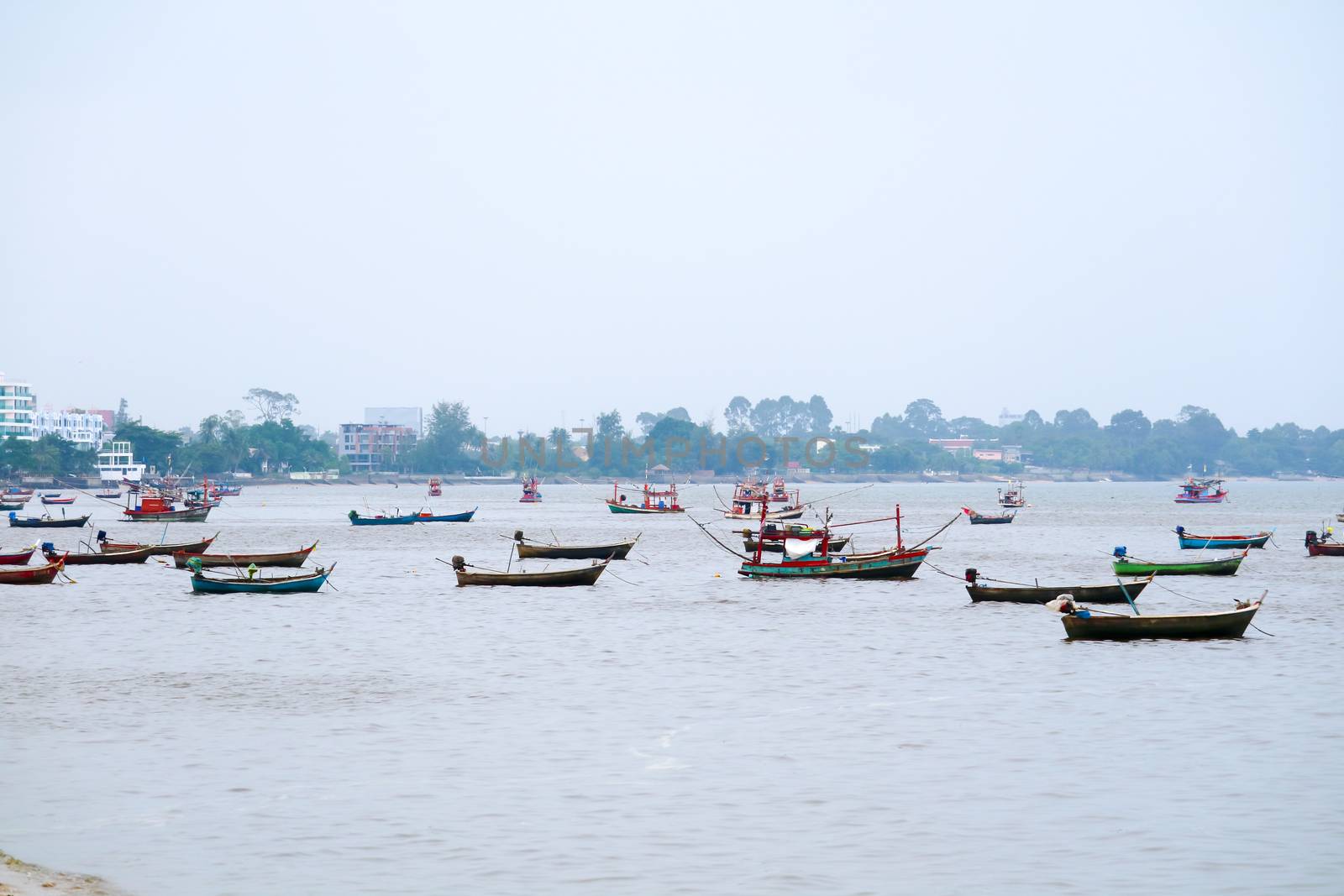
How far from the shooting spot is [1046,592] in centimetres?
4712

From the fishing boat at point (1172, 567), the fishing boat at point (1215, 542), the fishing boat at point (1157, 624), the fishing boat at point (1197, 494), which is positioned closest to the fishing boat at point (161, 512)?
the fishing boat at point (1215, 542)

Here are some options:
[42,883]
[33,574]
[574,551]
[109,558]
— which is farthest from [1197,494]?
[42,883]

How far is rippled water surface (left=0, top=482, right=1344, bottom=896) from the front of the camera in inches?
710

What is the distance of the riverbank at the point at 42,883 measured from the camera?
15992 mm

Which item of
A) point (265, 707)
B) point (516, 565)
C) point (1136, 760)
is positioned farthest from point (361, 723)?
point (516, 565)

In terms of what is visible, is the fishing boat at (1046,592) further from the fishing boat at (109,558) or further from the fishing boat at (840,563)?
the fishing boat at (109,558)

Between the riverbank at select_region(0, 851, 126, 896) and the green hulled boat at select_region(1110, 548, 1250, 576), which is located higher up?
the green hulled boat at select_region(1110, 548, 1250, 576)

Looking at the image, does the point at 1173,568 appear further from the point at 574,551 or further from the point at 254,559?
the point at 254,559

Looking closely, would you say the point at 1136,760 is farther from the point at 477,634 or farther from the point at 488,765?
the point at 477,634

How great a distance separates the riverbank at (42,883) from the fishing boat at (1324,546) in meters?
70.8

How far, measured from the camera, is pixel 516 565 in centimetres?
7206

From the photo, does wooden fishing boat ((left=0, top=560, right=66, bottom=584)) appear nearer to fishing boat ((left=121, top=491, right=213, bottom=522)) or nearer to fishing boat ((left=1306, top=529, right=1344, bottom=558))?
fishing boat ((left=1306, top=529, right=1344, bottom=558))

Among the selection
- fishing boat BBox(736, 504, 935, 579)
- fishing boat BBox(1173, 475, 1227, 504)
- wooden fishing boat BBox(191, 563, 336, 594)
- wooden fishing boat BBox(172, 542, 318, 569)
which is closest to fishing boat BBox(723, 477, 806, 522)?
fishing boat BBox(736, 504, 935, 579)

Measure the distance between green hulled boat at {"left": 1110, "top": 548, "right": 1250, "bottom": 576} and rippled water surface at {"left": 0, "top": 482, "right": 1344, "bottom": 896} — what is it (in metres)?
8.08
